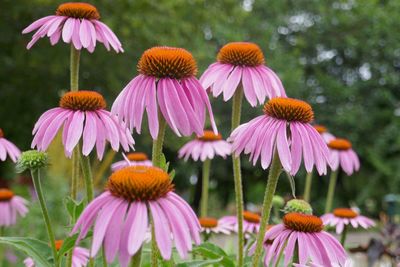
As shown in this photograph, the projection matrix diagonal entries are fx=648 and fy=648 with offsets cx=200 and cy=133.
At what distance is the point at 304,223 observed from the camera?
98 centimetres

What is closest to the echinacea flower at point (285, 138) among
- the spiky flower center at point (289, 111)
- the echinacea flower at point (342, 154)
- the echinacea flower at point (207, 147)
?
the spiky flower center at point (289, 111)

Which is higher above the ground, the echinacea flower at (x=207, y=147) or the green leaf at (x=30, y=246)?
the echinacea flower at (x=207, y=147)

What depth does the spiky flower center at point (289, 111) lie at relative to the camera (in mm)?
988

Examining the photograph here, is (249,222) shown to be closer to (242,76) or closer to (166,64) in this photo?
(242,76)

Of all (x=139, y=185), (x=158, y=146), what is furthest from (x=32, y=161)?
(x=139, y=185)

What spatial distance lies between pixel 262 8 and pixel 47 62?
4.21 meters

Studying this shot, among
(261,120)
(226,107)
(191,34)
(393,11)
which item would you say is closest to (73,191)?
(261,120)

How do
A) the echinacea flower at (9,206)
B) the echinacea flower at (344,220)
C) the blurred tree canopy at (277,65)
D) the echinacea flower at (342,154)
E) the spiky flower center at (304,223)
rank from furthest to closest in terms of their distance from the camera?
the blurred tree canopy at (277,65) < the echinacea flower at (342,154) < the echinacea flower at (9,206) < the echinacea flower at (344,220) < the spiky flower center at (304,223)

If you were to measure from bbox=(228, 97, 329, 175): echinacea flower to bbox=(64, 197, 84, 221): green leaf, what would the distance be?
255mm

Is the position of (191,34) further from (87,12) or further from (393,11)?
(87,12)

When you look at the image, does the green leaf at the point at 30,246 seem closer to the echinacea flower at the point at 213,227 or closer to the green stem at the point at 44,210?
the green stem at the point at 44,210

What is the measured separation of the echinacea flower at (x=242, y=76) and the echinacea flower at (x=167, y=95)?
0.19 m

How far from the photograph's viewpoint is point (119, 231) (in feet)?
2.18

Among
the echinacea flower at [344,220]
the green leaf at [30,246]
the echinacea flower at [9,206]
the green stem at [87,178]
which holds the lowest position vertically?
the echinacea flower at [9,206]
